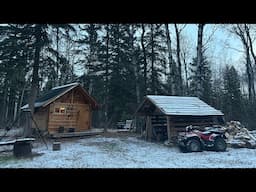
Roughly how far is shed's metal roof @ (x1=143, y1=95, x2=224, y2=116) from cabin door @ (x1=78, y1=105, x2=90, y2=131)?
5262mm

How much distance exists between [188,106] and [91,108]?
6.75 m

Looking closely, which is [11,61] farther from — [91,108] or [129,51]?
[129,51]

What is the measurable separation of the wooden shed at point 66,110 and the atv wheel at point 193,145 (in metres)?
7.55

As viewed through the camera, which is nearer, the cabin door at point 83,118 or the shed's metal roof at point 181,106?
the shed's metal roof at point 181,106

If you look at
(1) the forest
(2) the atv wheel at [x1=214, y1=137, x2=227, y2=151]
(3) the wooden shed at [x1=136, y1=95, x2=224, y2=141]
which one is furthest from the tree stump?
(1) the forest

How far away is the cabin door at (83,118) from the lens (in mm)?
13695

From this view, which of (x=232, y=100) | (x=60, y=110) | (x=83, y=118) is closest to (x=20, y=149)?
(x=60, y=110)

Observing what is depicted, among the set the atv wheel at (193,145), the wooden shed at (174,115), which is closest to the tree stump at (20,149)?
the wooden shed at (174,115)

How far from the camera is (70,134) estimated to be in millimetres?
11828

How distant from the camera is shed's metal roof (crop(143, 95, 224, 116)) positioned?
9391mm

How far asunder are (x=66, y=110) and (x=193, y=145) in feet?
26.3

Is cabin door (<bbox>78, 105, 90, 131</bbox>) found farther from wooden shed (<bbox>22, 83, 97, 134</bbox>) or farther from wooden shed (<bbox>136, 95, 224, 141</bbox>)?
wooden shed (<bbox>136, 95, 224, 141</bbox>)

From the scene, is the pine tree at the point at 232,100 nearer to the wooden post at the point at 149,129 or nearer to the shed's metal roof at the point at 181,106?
the shed's metal roof at the point at 181,106
